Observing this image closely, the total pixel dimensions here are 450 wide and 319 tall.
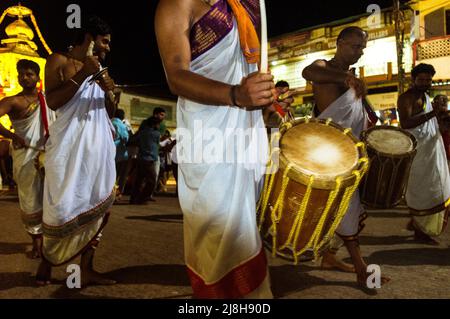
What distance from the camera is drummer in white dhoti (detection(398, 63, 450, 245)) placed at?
207 inches

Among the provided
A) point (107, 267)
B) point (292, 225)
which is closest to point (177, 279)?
point (107, 267)

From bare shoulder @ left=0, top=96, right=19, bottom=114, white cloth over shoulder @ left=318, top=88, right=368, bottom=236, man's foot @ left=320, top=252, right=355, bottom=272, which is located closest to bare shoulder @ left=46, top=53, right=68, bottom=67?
bare shoulder @ left=0, top=96, right=19, bottom=114

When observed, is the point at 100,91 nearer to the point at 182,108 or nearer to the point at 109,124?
the point at 109,124

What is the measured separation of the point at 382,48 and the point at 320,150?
866 inches

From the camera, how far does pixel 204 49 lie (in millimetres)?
1827

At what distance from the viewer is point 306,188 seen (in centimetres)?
212

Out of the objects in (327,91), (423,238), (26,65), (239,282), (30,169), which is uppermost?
(26,65)

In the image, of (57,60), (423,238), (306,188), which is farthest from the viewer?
(423,238)

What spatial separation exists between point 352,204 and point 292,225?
4.72ft

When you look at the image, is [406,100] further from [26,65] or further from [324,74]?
[26,65]

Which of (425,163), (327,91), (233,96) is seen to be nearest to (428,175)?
(425,163)

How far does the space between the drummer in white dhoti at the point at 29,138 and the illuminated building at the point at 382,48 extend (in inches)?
568
